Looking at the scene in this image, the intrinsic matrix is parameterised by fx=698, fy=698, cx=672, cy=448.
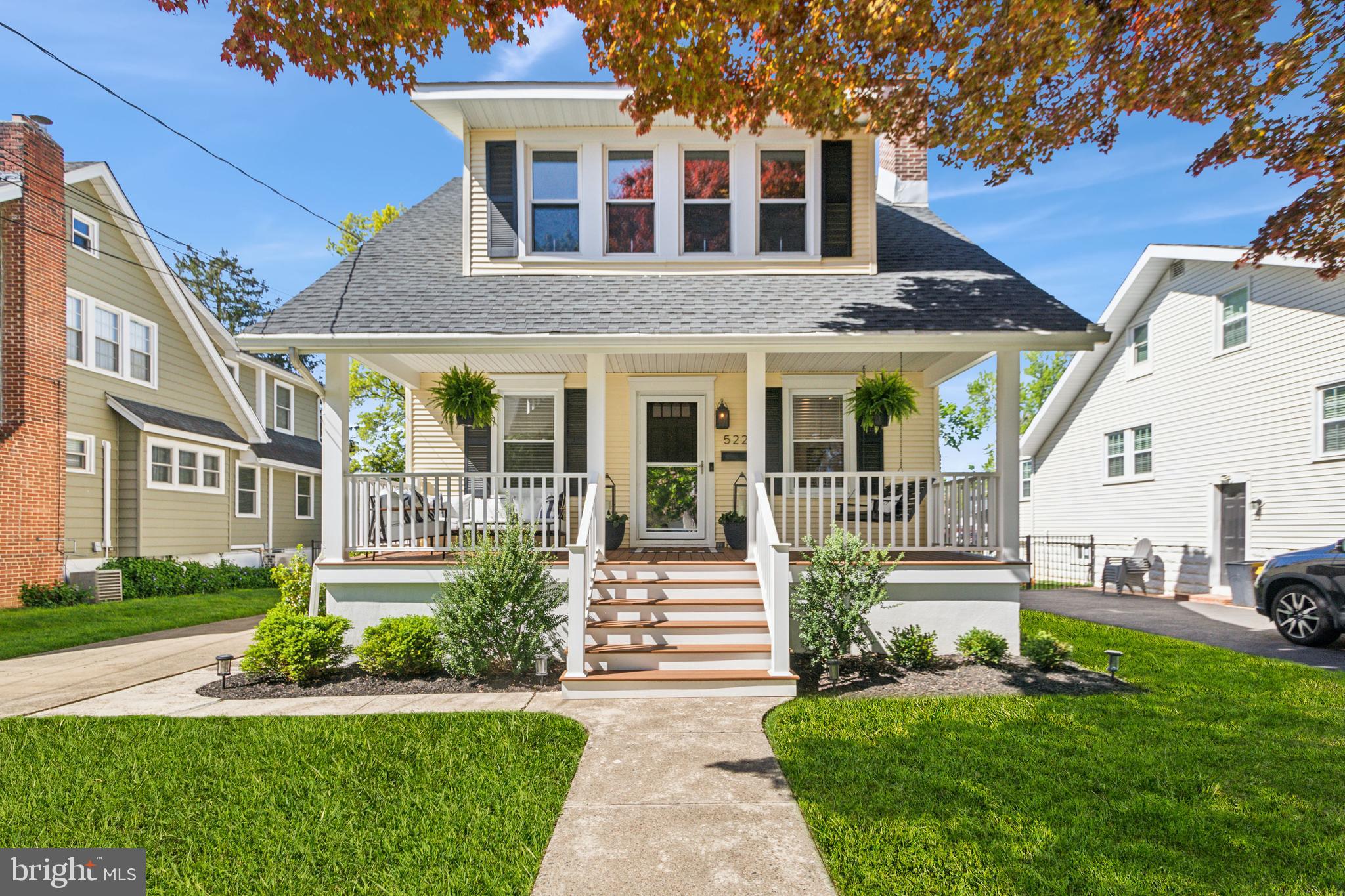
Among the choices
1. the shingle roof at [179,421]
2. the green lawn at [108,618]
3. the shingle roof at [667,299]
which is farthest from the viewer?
the shingle roof at [179,421]

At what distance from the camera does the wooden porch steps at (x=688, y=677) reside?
6348 mm

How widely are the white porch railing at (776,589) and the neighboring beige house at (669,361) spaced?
29mm

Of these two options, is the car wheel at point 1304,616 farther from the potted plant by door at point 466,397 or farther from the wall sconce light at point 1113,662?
the potted plant by door at point 466,397

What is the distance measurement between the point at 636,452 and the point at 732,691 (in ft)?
14.9

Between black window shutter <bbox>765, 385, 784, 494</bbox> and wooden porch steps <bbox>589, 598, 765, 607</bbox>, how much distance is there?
9.98ft

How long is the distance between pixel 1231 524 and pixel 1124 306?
569 cm

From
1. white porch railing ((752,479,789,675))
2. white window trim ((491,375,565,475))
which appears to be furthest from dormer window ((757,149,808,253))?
white porch railing ((752,479,789,675))

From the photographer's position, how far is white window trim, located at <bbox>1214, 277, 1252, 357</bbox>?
13.5 meters

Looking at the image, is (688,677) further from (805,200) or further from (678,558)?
(805,200)

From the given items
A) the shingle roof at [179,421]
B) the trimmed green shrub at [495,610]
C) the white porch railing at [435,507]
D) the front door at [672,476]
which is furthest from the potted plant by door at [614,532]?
the shingle roof at [179,421]

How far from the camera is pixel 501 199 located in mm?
9484

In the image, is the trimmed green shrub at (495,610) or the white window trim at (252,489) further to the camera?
the white window trim at (252,489)

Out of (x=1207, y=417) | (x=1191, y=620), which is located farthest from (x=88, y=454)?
(x=1207, y=417)

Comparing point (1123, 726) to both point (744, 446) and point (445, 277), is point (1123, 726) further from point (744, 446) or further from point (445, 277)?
point (445, 277)
